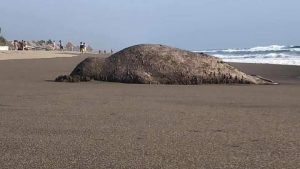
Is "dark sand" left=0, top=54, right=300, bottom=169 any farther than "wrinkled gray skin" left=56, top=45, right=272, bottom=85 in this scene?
No

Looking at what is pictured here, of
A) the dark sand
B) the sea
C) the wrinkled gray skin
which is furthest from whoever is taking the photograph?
the sea

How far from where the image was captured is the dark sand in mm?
2473

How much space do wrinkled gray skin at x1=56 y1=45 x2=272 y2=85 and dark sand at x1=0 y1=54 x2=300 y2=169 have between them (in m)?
2.57

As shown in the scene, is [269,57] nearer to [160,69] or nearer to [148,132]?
[160,69]

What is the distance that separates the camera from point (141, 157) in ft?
8.32

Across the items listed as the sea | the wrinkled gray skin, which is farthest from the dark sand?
the sea

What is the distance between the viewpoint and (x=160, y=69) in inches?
319

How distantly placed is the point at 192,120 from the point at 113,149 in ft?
3.91

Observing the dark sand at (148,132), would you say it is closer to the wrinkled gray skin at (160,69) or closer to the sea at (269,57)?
the wrinkled gray skin at (160,69)

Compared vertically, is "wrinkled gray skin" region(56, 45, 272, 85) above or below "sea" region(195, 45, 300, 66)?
below

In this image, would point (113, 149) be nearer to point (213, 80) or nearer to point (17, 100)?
point (17, 100)

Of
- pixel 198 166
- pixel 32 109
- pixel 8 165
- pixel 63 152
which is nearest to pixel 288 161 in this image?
pixel 198 166

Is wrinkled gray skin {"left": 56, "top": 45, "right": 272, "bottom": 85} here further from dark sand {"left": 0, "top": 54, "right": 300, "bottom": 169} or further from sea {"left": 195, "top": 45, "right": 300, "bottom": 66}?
sea {"left": 195, "top": 45, "right": 300, "bottom": 66}

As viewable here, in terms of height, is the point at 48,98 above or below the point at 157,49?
below
